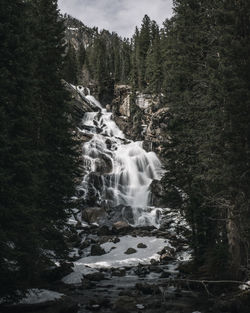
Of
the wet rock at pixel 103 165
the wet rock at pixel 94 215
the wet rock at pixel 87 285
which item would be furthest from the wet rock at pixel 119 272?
the wet rock at pixel 103 165

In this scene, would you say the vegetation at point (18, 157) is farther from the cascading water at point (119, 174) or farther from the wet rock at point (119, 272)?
the cascading water at point (119, 174)

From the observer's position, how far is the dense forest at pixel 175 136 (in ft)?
34.5

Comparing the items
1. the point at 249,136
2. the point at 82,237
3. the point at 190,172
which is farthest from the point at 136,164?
the point at 249,136

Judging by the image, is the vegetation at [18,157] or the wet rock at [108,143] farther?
the wet rock at [108,143]

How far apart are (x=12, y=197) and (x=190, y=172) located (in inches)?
370

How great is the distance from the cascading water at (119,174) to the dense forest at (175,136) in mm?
20308

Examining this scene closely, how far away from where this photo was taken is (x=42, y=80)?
16.7m

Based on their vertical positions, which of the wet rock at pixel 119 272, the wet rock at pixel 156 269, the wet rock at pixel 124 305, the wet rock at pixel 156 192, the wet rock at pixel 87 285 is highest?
the wet rock at pixel 156 192

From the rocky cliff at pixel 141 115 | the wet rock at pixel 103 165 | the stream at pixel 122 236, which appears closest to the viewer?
the stream at pixel 122 236

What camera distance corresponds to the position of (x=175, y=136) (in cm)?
1798

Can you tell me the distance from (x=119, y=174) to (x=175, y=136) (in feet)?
92.0

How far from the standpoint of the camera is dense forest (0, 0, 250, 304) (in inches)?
414

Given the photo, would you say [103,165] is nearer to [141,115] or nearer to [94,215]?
[94,215]

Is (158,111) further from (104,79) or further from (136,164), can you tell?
(104,79)
